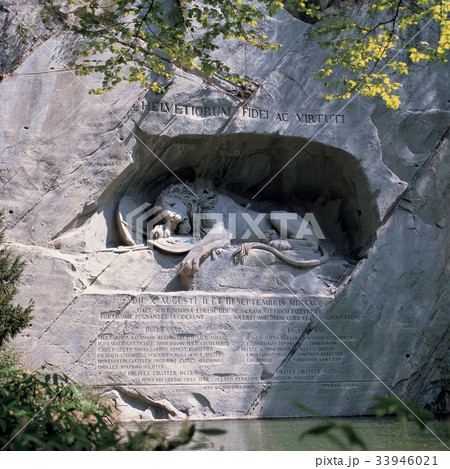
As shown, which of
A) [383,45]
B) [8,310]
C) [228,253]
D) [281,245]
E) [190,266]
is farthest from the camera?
[281,245]

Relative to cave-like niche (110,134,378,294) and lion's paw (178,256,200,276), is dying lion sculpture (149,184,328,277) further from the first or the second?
cave-like niche (110,134,378,294)

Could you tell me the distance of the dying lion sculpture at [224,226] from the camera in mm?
8055

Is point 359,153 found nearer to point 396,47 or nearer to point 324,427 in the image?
point 396,47

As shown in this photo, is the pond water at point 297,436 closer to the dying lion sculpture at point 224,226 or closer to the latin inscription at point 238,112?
the dying lion sculpture at point 224,226

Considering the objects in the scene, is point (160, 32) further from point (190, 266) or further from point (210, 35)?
point (190, 266)

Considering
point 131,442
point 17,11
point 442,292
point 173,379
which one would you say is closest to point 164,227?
point 173,379

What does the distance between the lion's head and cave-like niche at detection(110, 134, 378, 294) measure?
224mm

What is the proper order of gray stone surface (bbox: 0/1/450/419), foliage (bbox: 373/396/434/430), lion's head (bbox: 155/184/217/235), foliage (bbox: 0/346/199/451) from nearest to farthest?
foliage (bbox: 373/396/434/430), foliage (bbox: 0/346/199/451), gray stone surface (bbox: 0/1/450/419), lion's head (bbox: 155/184/217/235)

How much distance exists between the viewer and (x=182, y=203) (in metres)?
8.36

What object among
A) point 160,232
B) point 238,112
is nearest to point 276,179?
point 238,112

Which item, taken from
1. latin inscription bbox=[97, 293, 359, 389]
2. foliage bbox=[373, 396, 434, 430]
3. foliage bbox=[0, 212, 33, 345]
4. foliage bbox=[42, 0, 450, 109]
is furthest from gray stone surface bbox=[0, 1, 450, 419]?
foliage bbox=[373, 396, 434, 430]

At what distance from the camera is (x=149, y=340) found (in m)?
7.41

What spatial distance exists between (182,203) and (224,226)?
66cm

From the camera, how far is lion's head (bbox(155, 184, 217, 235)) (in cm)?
822
